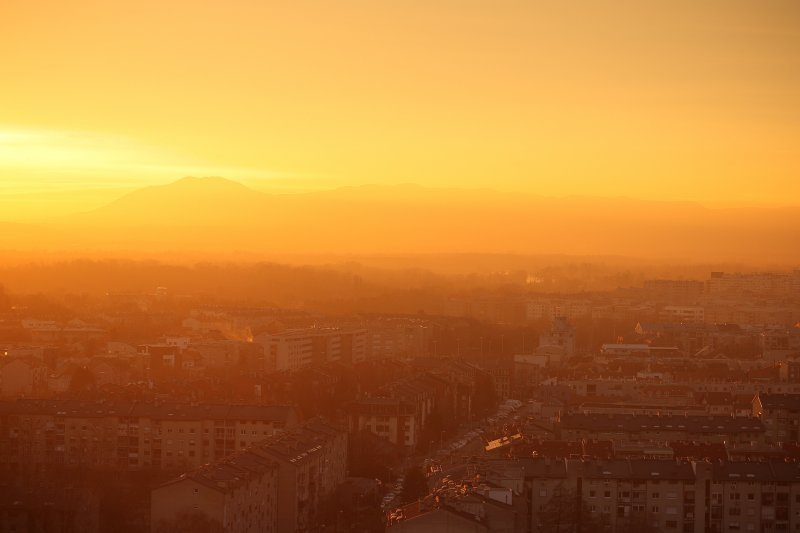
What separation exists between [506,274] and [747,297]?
20286 millimetres

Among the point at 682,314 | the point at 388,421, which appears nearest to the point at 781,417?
the point at 388,421

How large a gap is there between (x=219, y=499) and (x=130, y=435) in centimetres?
457

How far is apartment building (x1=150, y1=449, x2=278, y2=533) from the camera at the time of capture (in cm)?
1012

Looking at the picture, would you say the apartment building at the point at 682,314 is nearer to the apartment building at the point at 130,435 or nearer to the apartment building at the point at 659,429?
the apartment building at the point at 659,429

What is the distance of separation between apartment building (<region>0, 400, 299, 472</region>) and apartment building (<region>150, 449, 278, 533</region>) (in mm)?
3335

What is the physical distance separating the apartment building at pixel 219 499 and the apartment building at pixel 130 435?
334 cm

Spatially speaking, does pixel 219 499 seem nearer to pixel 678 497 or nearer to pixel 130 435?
pixel 678 497

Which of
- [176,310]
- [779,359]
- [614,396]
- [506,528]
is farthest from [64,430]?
[176,310]

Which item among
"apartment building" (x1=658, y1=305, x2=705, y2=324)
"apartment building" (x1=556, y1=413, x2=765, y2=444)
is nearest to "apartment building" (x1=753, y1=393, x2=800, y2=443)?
"apartment building" (x1=556, y1=413, x2=765, y2=444)

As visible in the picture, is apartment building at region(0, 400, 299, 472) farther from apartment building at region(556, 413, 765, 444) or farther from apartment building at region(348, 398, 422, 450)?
apartment building at region(556, 413, 765, 444)

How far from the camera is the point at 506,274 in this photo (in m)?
69.9

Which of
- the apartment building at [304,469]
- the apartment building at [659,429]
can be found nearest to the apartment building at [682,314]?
the apartment building at [659,429]

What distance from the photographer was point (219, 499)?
33.2 feet

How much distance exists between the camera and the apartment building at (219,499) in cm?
1012
